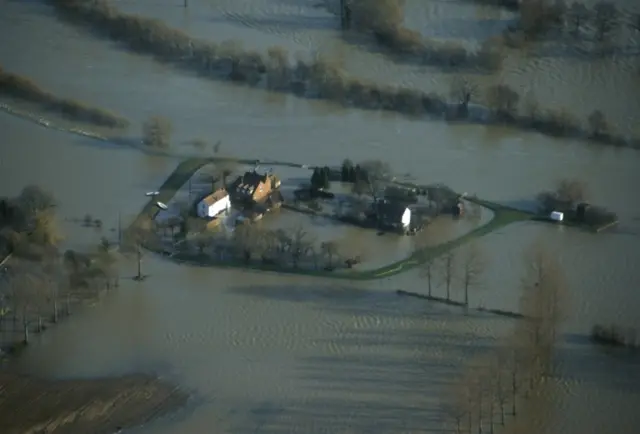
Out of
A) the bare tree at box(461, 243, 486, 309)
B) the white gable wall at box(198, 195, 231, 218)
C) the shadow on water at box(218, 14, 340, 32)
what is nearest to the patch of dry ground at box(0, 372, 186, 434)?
the white gable wall at box(198, 195, 231, 218)

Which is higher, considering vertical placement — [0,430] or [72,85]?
[72,85]

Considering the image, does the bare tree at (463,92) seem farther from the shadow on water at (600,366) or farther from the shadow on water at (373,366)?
the shadow on water at (600,366)

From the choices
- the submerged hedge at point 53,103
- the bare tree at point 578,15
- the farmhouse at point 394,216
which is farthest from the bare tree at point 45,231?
the bare tree at point 578,15

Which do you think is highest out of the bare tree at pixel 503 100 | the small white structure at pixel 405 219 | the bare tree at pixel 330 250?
the bare tree at pixel 503 100

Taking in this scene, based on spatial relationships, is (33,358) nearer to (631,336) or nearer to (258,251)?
(258,251)

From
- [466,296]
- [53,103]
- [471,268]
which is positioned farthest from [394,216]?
[53,103]

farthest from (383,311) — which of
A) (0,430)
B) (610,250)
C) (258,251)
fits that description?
(0,430)
